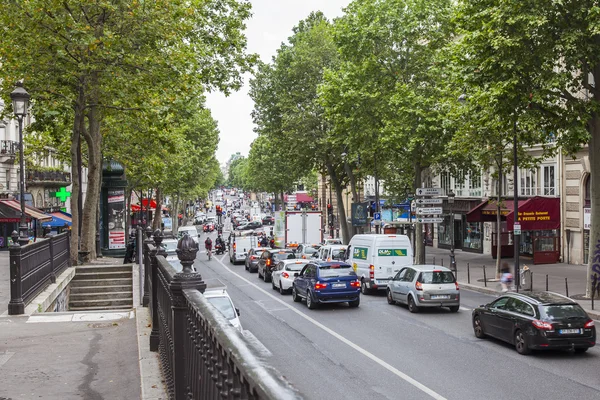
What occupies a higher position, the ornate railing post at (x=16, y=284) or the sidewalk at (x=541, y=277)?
the ornate railing post at (x=16, y=284)

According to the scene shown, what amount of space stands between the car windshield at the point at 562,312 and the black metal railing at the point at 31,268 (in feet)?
37.7

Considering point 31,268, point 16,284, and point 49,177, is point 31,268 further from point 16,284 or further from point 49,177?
point 49,177

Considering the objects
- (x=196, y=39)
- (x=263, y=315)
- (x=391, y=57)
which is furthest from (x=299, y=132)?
(x=263, y=315)

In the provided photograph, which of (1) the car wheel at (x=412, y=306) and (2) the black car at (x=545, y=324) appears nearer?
(2) the black car at (x=545, y=324)

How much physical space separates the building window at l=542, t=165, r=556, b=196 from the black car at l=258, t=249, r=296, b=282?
630 inches

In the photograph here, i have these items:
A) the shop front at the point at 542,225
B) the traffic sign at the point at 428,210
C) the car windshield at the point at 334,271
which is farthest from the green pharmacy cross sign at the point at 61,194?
the car windshield at the point at 334,271

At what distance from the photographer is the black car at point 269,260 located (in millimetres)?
35412

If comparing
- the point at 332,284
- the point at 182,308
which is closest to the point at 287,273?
the point at 332,284

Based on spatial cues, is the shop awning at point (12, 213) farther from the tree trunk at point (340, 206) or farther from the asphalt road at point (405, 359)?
the tree trunk at point (340, 206)

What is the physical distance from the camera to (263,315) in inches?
912

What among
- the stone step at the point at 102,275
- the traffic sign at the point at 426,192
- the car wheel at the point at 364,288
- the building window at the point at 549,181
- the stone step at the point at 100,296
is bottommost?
the car wheel at the point at 364,288

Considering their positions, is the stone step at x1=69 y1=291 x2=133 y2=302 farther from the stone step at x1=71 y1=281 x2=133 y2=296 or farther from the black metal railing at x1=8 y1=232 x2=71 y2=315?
the black metal railing at x1=8 y1=232 x2=71 y2=315

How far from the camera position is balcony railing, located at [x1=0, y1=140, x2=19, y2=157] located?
143 feet

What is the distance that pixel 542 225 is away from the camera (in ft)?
124
